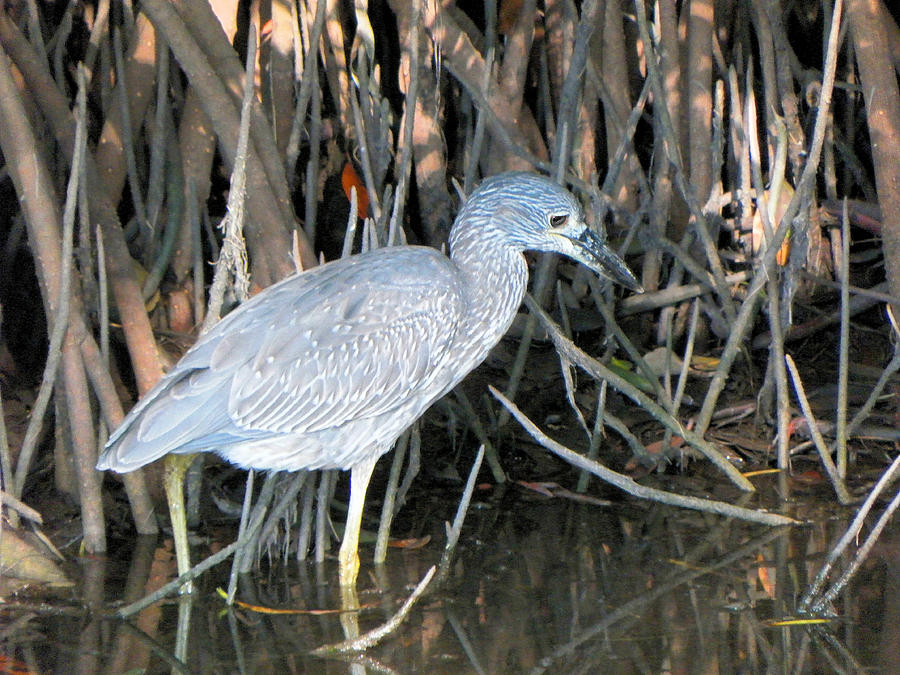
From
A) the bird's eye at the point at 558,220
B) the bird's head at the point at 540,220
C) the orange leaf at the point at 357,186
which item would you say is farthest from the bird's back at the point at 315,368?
the orange leaf at the point at 357,186

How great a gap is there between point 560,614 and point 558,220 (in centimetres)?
141

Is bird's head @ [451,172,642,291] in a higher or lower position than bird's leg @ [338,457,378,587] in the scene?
higher

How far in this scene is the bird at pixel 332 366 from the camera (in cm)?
369

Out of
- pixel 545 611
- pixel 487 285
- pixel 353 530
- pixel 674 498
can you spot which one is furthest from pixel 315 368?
pixel 674 498

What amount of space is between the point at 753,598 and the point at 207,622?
176 cm

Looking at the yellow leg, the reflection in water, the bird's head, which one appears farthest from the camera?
the bird's head

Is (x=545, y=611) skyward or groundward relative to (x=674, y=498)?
groundward

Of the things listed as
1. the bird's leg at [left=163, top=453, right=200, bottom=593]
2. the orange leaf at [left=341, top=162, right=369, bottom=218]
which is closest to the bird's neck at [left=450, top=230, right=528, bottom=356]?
the bird's leg at [left=163, top=453, right=200, bottom=593]

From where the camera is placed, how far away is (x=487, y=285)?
4090 mm

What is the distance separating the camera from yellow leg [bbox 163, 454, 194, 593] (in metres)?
3.80

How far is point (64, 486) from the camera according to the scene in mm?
4395

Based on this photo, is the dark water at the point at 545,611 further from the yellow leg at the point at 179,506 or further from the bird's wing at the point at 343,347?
the bird's wing at the point at 343,347

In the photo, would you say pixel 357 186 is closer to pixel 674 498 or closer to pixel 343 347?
pixel 343 347

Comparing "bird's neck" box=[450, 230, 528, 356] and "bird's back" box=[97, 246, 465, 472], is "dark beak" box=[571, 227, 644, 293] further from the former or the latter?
"bird's back" box=[97, 246, 465, 472]
